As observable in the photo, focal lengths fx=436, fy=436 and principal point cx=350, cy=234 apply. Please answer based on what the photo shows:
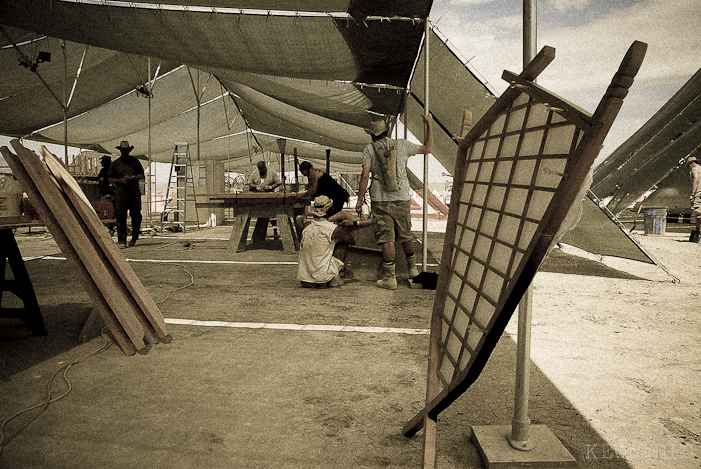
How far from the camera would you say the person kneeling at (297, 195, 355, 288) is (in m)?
4.66

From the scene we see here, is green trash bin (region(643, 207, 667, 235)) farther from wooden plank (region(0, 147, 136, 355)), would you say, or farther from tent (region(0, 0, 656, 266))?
wooden plank (region(0, 147, 136, 355))

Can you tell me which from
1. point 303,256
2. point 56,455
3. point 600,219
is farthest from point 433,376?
point 600,219

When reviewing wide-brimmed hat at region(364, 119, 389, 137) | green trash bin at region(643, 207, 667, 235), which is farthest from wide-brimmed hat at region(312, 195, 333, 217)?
green trash bin at region(643, 207, 667, 235)

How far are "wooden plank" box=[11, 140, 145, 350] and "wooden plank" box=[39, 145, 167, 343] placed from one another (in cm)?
8

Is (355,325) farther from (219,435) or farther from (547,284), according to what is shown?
(547,284)

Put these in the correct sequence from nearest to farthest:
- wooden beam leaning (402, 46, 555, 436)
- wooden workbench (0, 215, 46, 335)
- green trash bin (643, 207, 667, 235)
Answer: wooden beam leaning (402, 46, 555, 436) → wooden workbench (0, 215, 46, 335) → green trash bin (643, 207, 667, 235)

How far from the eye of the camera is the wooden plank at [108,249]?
277cm

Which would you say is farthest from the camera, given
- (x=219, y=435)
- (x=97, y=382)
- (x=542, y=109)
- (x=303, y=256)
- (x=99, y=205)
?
(x=99, y=205)

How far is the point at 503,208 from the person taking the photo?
4.55 ft

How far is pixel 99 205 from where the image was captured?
1070 cm

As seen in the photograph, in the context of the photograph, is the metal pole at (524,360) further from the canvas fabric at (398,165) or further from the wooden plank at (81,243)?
the canvas fabric at (398,165)

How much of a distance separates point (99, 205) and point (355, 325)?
9737 millimetres

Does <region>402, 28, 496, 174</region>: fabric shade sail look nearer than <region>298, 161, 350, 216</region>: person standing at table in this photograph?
Yes

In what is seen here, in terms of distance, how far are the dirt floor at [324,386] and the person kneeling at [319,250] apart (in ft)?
1.52
